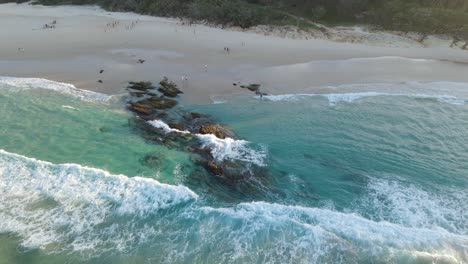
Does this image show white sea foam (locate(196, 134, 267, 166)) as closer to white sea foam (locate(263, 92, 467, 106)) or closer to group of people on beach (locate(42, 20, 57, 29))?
white sea foam (locate(263, 92, 467, 106))

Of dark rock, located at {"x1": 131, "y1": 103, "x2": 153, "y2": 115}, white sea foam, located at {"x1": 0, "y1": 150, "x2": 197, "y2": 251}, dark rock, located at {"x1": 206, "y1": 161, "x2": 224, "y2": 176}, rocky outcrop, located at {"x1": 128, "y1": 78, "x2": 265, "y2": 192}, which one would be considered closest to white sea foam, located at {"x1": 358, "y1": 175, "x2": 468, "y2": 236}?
rocky outcrop, located at {"x1": 128, "y1": 78, "x2": 265, "y2": 192}

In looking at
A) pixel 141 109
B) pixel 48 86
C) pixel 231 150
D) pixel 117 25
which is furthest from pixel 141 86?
pixel 117 25

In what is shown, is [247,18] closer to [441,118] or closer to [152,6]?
[152,6]

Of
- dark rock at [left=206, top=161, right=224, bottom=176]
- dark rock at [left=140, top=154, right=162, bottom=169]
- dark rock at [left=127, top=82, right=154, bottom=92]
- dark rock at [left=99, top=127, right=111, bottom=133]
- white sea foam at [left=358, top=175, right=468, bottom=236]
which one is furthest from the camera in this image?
dark rock at [left=127, top=82, right=154, bottom=92]

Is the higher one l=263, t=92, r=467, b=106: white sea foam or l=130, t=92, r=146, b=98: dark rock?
l=263, t=92, r=467, b=106: white sea foam

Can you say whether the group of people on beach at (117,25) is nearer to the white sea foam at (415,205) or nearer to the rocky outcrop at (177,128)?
the rocky outcrop at (177,128)

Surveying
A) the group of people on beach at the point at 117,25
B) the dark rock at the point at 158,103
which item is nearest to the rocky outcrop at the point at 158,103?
the dark rock at the point at 158,103

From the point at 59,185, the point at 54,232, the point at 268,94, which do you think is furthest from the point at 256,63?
the point at 54,232
